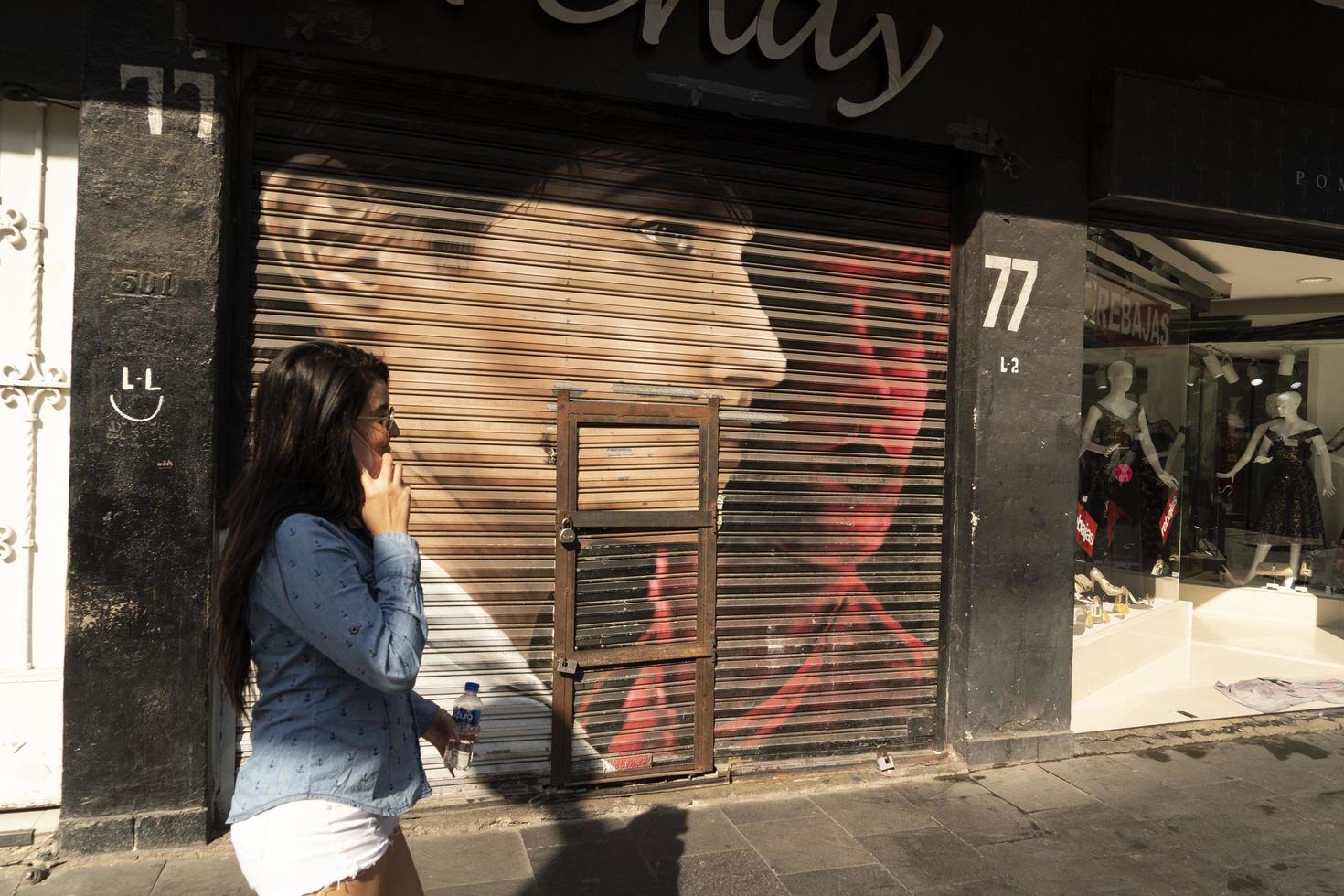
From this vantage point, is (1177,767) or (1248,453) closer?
(1177,767)

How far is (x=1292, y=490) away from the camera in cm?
916

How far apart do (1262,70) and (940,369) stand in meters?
2.89

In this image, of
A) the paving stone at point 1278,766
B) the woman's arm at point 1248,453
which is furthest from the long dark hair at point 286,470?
the woman's arm at point 1248,453

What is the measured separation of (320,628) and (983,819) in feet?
11.5

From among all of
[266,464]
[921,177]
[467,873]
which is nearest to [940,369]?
[921,177]

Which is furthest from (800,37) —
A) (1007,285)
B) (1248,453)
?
(1248,453)

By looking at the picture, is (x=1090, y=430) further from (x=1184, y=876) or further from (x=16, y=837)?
(x=16, y=837)

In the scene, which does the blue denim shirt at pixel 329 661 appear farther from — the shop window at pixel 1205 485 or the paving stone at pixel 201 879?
the shop window at pixel 1205 485

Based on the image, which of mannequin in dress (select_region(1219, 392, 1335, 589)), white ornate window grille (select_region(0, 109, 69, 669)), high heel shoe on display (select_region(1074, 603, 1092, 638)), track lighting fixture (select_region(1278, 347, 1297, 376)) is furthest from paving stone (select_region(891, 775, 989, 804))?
track lighting fixture (select_region(1278, 347, 1297, 376))

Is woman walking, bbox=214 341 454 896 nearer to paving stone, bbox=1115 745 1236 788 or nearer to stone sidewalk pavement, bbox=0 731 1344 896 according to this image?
stone sidewalk pavement, bbox=0 731 1344 896

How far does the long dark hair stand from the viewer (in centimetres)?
179

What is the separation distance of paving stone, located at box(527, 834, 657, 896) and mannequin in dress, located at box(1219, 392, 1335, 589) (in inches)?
328

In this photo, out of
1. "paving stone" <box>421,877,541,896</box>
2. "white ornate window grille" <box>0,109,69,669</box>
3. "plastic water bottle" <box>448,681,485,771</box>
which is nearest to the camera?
"plastic water bottle" <box>448,681,485,771</box>

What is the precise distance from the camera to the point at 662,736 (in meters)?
4.31
